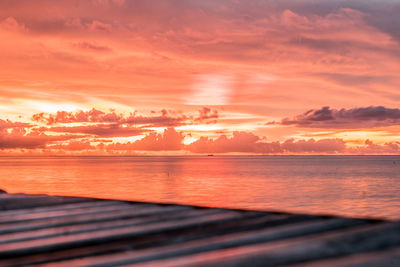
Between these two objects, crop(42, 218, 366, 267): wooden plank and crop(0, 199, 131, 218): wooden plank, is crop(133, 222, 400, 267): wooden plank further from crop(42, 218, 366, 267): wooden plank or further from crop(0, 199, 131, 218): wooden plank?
crop(0, 199, 131, 218): wooden plank

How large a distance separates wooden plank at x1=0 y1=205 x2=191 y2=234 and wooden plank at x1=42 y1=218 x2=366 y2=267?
5.87ft

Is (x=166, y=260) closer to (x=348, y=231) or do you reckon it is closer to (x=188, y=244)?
(x=188, y=244)

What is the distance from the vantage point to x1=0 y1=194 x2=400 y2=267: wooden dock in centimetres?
337

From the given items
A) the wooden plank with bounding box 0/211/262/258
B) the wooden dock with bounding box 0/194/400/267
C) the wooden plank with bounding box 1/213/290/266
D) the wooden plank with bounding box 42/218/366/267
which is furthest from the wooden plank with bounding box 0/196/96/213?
the wooden plank with bounding box 42/218/366/267

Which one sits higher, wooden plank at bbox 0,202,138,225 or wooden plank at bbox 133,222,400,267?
wooden plank at bbox 133,222,400,267

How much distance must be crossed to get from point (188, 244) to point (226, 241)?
1.22 feet

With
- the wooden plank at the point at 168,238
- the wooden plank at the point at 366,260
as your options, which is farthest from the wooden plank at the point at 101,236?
the wooden plank at the point at 366,260

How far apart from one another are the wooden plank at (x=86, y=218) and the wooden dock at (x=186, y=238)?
0.04 ft

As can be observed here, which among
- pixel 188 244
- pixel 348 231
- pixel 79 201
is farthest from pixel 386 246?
pixel 79 201

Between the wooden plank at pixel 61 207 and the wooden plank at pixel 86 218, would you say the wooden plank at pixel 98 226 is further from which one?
the wooden plank at pixel 61 207

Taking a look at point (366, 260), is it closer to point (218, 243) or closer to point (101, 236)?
point (218, 243)

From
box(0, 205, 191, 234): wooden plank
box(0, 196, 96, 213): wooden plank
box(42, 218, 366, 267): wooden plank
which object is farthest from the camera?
box(0, 196, 96, 213): wooden plank

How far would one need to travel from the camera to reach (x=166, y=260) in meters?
3.54

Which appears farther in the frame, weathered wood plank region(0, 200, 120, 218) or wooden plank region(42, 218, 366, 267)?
weathered wood plank region(0, 200, 120, 218)
